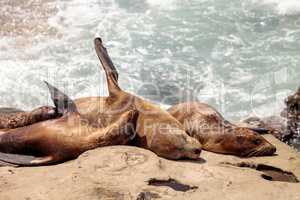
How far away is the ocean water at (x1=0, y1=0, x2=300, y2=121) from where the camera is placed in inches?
384

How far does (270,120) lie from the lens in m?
8.05

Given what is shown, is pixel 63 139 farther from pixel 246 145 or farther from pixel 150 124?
pixel 246 145

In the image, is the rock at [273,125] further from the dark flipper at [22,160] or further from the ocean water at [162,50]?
the dark flipper at [22,160]

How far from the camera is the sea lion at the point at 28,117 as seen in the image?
582 cm

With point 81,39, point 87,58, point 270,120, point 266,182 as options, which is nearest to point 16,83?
point 87,58

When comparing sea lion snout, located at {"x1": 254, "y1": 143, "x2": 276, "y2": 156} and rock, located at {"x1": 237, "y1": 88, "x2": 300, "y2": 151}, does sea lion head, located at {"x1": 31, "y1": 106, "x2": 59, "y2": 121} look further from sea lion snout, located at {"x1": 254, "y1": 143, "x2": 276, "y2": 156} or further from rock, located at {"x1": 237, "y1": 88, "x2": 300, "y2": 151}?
rock, located at {"x1": 237, "y1": 88, "x2": 300, "y2": 151}

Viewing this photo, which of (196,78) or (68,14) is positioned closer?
(196,78)

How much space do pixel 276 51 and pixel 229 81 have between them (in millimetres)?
1767

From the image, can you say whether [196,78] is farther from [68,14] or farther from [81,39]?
[68,14]

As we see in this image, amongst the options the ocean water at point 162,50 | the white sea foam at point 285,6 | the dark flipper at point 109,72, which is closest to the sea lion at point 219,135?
the dark flipper at point 109,72

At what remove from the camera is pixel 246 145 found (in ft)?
19.9

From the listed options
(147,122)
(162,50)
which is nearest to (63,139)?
(147,122)

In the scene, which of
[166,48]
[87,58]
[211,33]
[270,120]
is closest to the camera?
[270,120]

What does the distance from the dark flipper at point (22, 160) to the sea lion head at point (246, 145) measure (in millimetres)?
1923
